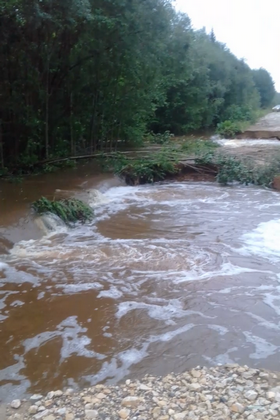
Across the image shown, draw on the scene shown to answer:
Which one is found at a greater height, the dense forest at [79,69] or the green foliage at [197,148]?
the dense forest at [79,69]

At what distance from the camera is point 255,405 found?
3592mm

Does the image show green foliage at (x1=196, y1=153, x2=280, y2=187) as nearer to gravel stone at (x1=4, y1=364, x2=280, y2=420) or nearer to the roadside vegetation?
the roadside vegetation

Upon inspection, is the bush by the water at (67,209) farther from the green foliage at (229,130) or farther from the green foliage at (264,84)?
the green foliage at (264,84)

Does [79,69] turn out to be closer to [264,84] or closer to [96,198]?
[96,198]

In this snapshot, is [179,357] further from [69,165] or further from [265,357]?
[69,165]

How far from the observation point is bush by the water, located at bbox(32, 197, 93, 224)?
31.5ft

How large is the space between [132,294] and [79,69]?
9389mm

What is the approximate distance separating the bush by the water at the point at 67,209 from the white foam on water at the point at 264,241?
3.56 m

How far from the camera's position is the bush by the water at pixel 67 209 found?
9.60 m

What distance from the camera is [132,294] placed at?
6.23 m

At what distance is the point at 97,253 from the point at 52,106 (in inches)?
285

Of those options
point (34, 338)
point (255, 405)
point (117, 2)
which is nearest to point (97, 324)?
point (34, 338)

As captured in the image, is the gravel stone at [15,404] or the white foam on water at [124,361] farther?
the white foam on water at [124,361]

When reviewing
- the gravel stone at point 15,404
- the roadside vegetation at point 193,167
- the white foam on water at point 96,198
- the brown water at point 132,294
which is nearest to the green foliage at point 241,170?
the roadside vegetation at point 193,167
